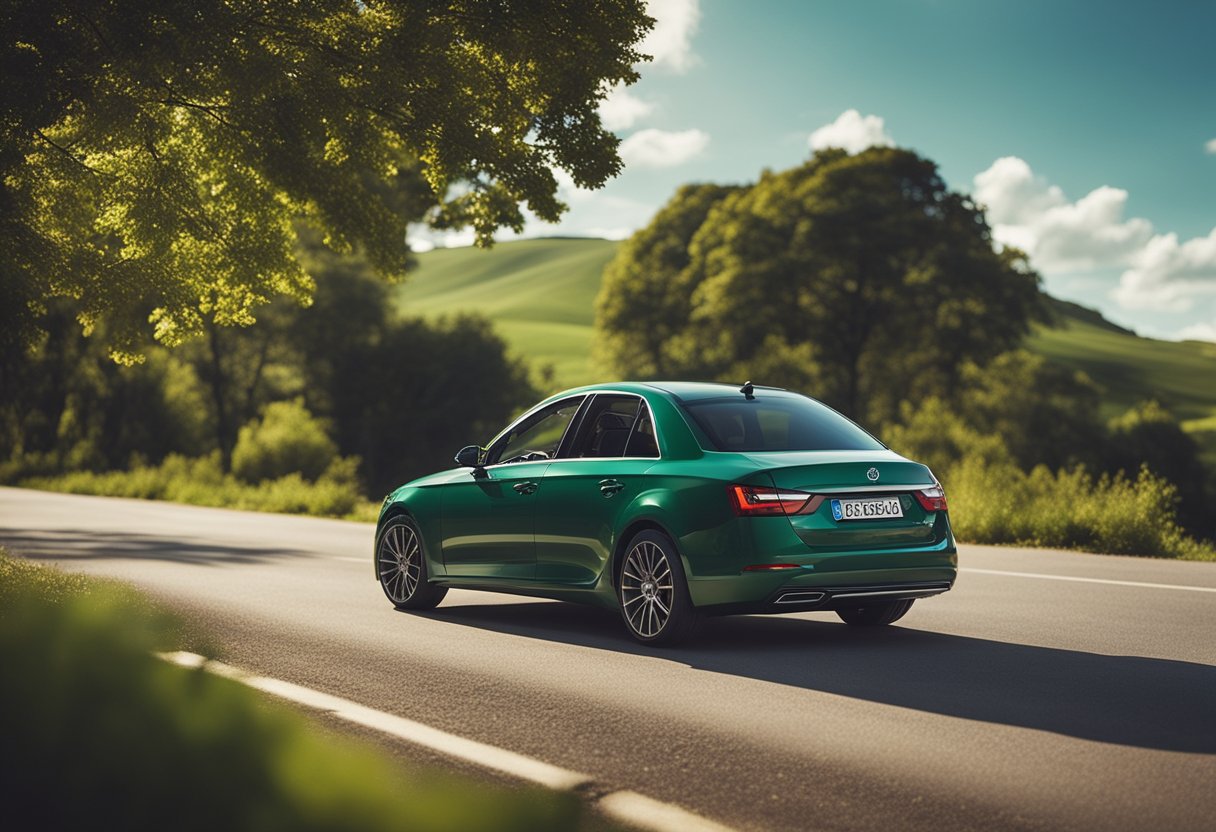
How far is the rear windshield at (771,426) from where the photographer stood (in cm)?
905

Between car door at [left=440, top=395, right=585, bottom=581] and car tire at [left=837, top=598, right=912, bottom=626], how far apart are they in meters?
2.31

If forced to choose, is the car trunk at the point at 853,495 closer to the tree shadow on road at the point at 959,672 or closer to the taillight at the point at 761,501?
the taillight at the point at 761,501

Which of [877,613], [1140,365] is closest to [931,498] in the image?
[877,613]

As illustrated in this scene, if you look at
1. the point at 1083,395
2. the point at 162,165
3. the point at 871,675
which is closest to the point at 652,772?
the point at 871,675

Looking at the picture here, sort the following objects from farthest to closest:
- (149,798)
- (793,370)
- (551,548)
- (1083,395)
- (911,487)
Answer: (1083,395) < (793,370) < (551,548) < (911,487) < (149,798)

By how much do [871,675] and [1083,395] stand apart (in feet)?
172

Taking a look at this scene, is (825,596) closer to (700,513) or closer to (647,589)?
(700,513)

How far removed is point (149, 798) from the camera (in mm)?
4441

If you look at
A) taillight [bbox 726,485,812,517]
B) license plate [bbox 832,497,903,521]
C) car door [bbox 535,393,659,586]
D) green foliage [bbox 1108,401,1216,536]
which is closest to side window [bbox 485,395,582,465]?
car door [bbox 535,393,659,586]

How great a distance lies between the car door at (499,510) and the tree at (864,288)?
39299 mm

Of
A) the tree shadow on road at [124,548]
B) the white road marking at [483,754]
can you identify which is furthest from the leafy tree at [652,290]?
the white road marking at [483,754]

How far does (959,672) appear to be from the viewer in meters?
8.01

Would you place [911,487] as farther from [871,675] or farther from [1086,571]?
[1086,571]

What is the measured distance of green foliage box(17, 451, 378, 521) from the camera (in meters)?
29.0
